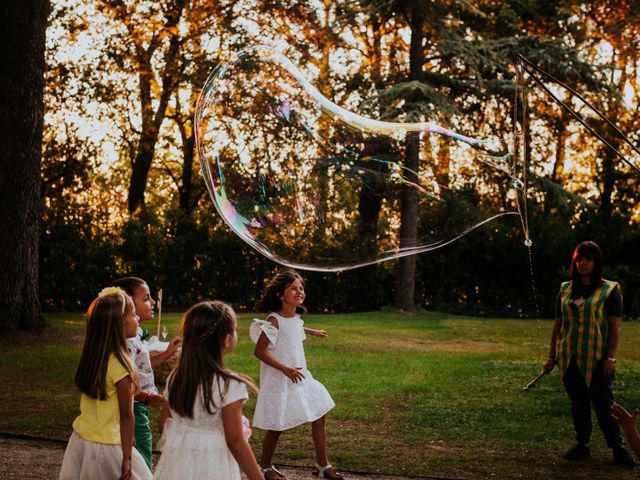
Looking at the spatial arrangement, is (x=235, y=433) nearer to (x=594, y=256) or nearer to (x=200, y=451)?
(x=200, y=451)

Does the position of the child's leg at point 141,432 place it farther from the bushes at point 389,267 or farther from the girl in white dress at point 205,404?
the bushes at point 389,267

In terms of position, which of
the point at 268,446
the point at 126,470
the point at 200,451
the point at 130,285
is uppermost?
the point at 130,285

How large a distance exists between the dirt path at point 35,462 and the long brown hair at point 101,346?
181cm

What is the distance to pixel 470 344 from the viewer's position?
1357cm

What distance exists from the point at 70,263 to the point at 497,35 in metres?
12.5

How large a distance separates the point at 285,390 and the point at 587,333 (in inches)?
81.4

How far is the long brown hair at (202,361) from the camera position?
3.57 meters

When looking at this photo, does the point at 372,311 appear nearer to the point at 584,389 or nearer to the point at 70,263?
the point at 70,263

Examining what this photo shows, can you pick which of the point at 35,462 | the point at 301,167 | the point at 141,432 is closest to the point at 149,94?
the point at 301,167

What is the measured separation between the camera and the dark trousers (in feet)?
19.8

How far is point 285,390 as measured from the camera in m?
5.70

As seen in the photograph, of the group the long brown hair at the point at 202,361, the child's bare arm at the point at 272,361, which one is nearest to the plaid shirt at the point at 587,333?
the child's bare arm at the point at 272,361

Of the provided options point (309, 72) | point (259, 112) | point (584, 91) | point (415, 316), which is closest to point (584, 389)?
point (259, 112)

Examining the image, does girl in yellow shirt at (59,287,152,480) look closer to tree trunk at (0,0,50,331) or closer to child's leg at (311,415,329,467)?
child's leg at (311,415,329,467)
